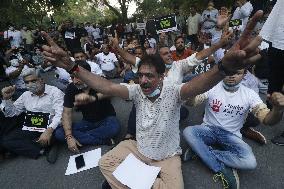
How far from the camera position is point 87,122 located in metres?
4.34

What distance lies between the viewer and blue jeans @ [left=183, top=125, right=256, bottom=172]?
10.4 feet

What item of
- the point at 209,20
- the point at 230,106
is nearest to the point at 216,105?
the point at 230,106

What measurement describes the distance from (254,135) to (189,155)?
1.00m

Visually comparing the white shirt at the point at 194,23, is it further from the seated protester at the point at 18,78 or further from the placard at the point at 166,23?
the seated protester at the point at 18,78

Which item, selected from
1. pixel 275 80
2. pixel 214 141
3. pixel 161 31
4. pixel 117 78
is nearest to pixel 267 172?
pixel 214 141

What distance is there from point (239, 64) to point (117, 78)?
23.1 ft

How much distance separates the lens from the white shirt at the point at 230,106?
3305 mm

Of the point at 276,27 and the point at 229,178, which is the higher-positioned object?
the point at 276,27

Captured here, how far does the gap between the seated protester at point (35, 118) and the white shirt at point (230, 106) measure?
2102 millimetres

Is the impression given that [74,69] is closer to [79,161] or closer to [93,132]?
[79,161]

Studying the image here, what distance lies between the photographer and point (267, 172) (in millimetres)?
3355

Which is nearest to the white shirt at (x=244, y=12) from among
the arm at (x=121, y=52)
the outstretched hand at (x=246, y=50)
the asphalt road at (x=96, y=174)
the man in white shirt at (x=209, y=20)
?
the man in white shirt at (x=209, y=20)

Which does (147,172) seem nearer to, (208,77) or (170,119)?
(170,119)

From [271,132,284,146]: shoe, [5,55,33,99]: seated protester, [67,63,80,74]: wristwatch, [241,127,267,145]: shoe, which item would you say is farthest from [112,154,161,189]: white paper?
[5,55,33,99]: seated protester
